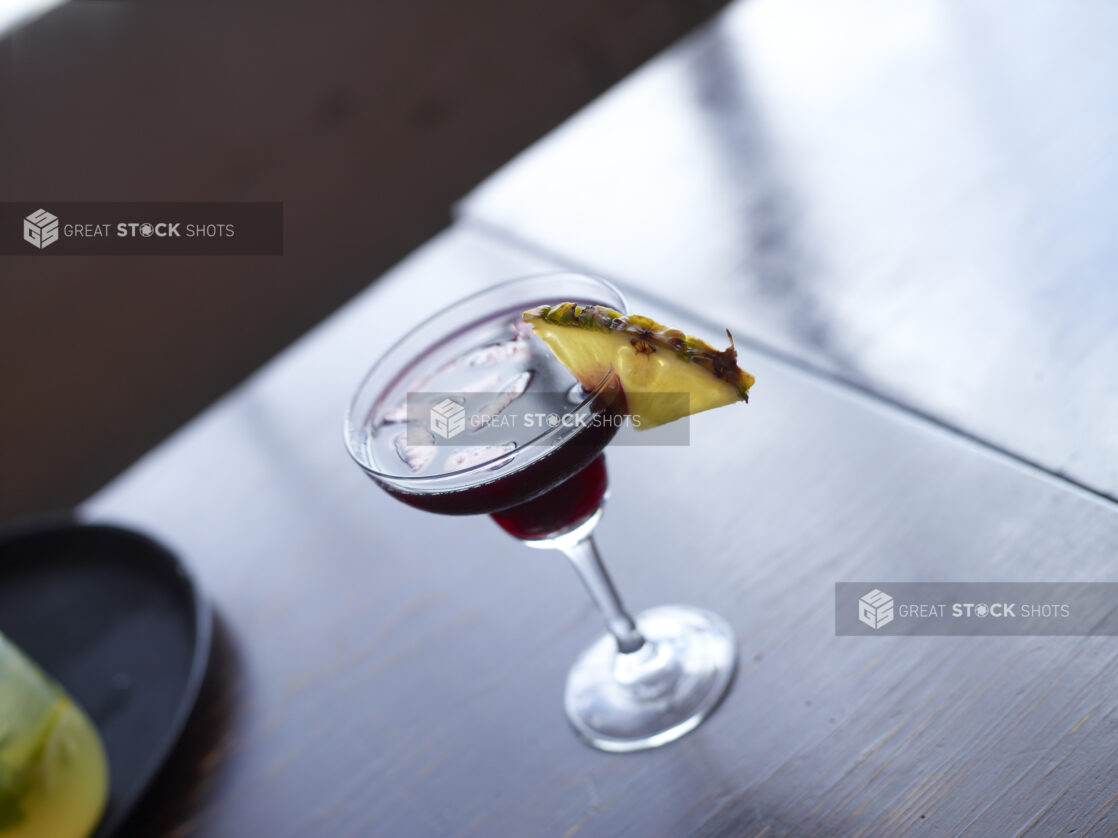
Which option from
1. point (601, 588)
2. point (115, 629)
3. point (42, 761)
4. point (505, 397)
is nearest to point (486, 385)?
point (505, 397)

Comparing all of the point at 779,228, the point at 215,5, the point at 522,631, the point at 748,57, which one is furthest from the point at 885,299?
the point at 215,5

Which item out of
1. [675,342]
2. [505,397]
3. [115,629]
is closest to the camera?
[675,342]

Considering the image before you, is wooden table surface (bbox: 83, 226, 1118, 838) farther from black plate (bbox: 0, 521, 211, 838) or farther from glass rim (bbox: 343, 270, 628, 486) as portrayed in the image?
glass rim (bbox: 343, 270, 628, 486)

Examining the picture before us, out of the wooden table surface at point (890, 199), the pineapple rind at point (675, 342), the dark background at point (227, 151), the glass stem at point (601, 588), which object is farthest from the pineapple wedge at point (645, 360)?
the dark background at point (227, 151)

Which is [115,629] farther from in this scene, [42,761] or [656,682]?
[656,682]

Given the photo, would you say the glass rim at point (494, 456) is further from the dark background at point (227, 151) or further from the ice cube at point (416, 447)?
the dark background at point (227, 151)

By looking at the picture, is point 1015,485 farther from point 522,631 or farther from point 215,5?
point 215,5

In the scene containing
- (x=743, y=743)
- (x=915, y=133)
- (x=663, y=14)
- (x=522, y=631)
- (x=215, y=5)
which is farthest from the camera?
(x=663, y=14)
